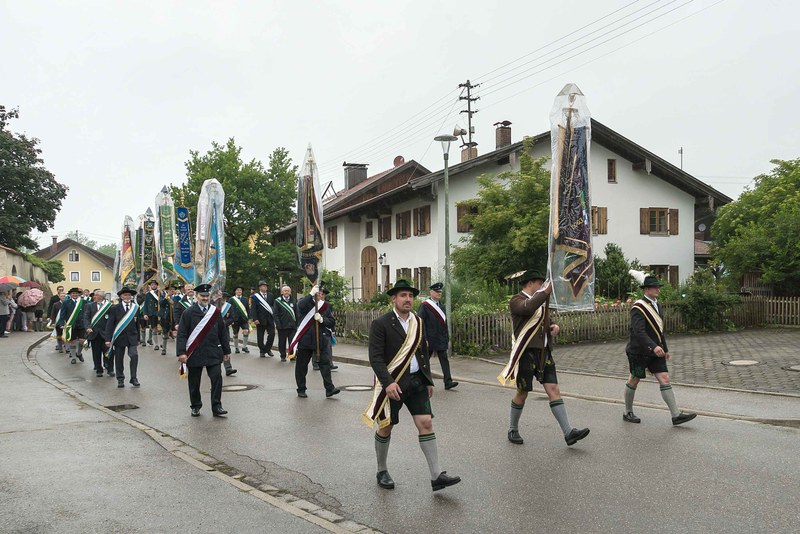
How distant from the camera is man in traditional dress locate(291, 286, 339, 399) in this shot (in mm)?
11827

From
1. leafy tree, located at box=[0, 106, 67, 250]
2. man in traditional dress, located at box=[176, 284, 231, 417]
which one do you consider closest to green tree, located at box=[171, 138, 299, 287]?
leafy tree, located at box=[0, 106, 67, 250]

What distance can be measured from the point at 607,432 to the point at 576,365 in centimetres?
710

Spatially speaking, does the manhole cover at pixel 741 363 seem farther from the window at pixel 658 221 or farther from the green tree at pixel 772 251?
the window at pixel 658 221

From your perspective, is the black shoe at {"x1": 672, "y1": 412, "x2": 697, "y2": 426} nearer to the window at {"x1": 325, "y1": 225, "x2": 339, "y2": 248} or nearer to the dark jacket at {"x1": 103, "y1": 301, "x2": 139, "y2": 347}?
the dark jacket at {"x1": 103, "y1": 301, "x2": 139, "y2": 347}

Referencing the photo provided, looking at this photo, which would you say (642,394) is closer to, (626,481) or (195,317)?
(626,481)

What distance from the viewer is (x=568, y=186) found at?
16.2 meters

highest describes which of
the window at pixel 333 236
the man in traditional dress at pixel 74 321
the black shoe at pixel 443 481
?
the window at pixel 333 236

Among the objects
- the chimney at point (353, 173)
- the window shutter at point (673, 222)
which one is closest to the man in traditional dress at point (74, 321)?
the window shutter at point (673, 222)

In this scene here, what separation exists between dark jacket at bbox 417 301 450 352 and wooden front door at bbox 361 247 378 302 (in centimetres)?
2541

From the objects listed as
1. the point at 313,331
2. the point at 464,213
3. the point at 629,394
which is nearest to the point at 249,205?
the point at 464,213

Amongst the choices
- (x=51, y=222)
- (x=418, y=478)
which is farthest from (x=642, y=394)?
(x=51, y=222)

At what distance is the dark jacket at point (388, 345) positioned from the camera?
20.5ft

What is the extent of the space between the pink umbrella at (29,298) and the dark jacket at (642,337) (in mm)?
28486

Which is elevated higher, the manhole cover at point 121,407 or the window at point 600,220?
the window at point 600,220
